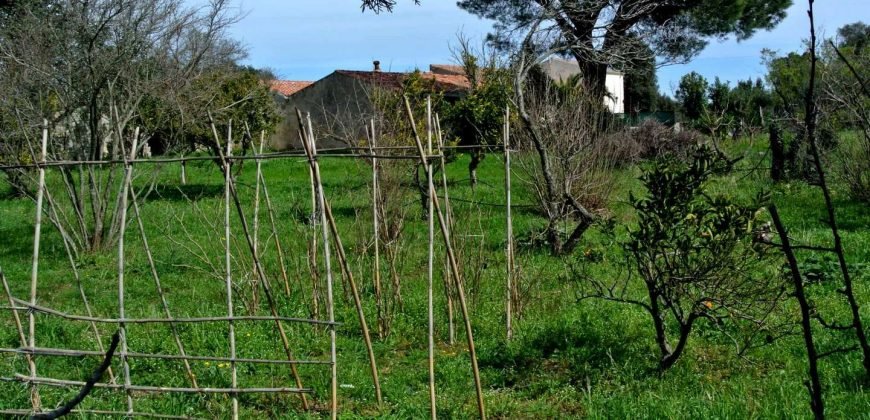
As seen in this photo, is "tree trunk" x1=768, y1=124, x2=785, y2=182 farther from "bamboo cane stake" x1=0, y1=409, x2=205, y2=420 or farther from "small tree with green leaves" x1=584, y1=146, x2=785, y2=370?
"bamboo cane stake" x1=0, y1=409, x2=205, y2=420

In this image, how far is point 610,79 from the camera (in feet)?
115

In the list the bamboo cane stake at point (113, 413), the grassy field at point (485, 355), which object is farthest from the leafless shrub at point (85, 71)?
the bamboo cane stake at point (113, 413)

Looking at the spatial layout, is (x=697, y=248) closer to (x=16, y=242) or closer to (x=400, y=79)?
(x=16, y=242)

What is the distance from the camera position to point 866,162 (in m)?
11.5

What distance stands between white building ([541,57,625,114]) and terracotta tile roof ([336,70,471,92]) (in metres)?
2.54

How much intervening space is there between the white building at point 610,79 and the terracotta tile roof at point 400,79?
254 centimetres

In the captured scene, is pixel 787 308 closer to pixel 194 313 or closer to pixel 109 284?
pixel 194 313

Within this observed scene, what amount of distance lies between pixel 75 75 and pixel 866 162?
10465 millimetres

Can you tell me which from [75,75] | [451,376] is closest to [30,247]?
[75,75]

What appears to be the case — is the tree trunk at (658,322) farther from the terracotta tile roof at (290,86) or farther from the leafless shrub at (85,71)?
the terracotta tile roof at (290,86)

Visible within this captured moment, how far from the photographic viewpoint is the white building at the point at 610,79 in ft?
46.3

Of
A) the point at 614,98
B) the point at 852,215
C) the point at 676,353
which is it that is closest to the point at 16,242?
the point at 614,98

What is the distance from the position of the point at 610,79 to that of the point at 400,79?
19884 millimetres

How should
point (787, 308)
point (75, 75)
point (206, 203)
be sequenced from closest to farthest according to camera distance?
1. point (787, 308)
2. point (75, 75)
3. point (206, 203)
